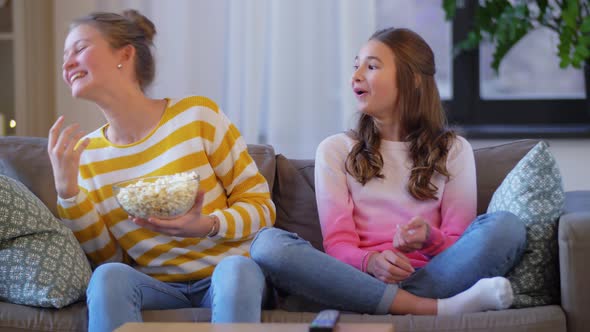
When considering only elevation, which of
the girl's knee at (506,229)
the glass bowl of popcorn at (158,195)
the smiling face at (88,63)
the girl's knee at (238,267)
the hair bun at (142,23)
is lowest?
the girl's knee at (238,267)

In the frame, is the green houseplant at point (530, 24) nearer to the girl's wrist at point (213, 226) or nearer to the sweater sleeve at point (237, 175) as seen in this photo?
the sweater sleeve at point (237, 175)

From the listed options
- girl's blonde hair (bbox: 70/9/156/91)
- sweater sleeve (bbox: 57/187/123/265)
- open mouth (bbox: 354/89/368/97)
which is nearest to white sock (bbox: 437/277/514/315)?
open mouth (bbox: 354/89/368/97)

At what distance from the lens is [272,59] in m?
3.43

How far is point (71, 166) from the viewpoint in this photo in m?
1.95

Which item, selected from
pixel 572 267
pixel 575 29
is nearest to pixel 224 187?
pixel 572 267

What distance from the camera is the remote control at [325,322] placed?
130 centimetres

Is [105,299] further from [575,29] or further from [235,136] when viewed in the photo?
[575,29]

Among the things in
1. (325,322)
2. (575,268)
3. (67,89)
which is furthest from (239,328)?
(67,89)

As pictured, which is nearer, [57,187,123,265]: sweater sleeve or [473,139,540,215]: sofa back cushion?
[57,187,123,265]: sweater sleeve

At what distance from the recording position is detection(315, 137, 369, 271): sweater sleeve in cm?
209

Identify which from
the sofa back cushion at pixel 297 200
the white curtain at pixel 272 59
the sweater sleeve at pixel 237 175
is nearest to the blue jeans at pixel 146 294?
the sweater sleeve at pixel 237 175

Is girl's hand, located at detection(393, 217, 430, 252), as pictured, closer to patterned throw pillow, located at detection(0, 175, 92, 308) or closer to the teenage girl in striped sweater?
the teenage girl in striped sweater

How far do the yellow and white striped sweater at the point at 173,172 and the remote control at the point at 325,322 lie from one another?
2.12 feet

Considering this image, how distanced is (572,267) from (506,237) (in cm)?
15
